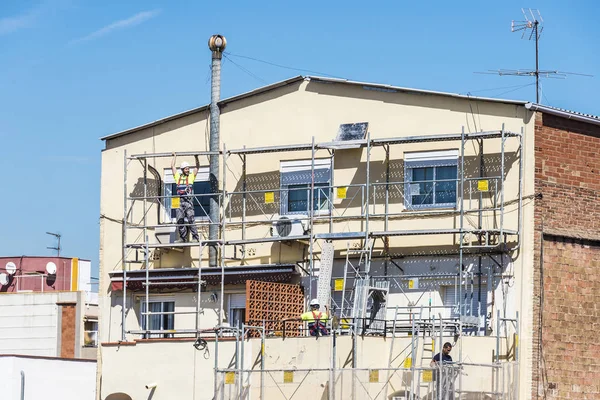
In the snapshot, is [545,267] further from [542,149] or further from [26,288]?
[26,288]

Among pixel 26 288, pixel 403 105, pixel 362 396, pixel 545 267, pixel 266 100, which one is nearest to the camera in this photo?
pixel 362 396

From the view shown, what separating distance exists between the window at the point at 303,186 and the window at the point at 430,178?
6.79ft

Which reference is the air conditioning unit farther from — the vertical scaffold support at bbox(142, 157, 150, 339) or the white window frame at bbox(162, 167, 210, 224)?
the vertical scaffold support at bbox(142, 157, 150, 339)

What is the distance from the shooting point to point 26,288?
51219 mm

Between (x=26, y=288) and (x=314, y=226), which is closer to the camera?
(x=314, y=226)

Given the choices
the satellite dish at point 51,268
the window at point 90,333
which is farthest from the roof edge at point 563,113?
the satellite dish at point 51,268

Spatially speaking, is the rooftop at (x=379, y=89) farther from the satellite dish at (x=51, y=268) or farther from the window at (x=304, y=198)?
the satellite dish at (x=51, y=268)

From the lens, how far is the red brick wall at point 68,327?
45.4 meters

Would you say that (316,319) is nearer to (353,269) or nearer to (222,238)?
(353,269)

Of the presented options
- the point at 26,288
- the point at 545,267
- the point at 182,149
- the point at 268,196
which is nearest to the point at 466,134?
the point at 545,267

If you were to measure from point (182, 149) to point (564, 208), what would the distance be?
Answer: 33.1ft

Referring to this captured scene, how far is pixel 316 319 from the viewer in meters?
28.8

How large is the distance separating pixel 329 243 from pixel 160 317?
5401 mm

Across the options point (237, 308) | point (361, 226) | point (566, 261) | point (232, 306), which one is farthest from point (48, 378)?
point (566, 261)
